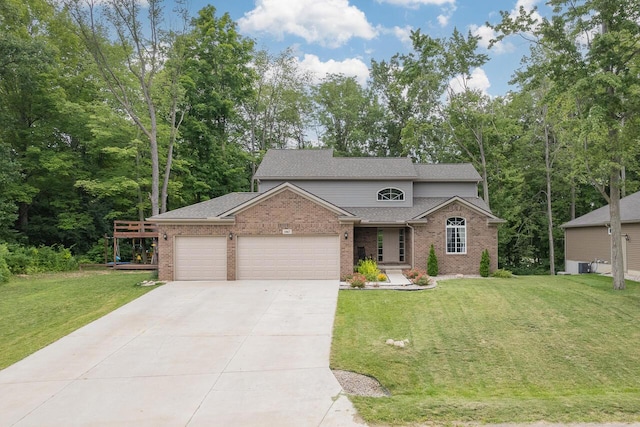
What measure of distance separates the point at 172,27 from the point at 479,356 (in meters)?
21.8

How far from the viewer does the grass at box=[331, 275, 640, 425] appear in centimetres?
492

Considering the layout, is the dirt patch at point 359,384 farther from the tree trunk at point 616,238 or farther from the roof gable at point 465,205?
the tree trunk at point 616,238

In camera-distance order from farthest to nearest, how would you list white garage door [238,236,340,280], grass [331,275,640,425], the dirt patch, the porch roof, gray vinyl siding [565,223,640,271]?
1. the porch roof
2. gray vinyl siding [565,223,640,271]
3. white garage door [238,236,340,280]
4. the dirt patch
5. grass [331,275,640,425]

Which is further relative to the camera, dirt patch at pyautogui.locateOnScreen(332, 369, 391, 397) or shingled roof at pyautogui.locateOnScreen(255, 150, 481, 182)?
shingled roof at pyautogui.locateOnScreen(255, 150, 481, 182)

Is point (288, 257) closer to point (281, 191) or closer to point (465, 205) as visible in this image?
point (281, 191)

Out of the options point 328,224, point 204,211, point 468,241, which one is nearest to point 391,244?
point 468,241

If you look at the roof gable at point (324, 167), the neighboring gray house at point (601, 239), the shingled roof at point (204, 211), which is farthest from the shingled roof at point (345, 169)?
the neighboring gray house at point (601, 239)

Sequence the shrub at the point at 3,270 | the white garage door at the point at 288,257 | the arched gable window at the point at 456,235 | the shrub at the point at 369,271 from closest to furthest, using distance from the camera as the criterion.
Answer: the shrub at the point at 369,271
the white garage door at the point at 288,257
the shrub at the point at 3,270
the arched gable window at the point at 456,235

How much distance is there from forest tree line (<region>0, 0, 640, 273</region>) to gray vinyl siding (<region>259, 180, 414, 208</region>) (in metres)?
7.50

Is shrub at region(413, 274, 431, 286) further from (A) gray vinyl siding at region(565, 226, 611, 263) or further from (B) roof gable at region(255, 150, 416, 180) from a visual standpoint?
(A) gray vinyl siding at region(565, 226, 611, 263)

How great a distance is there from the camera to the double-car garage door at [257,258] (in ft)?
49.3

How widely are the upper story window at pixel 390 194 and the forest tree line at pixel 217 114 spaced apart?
7695 millimetres

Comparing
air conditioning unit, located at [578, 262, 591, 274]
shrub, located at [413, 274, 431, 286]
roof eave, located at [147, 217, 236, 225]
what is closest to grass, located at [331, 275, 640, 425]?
shrub, located at [413, 274, 431, 286]

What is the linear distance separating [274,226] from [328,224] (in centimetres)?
220
